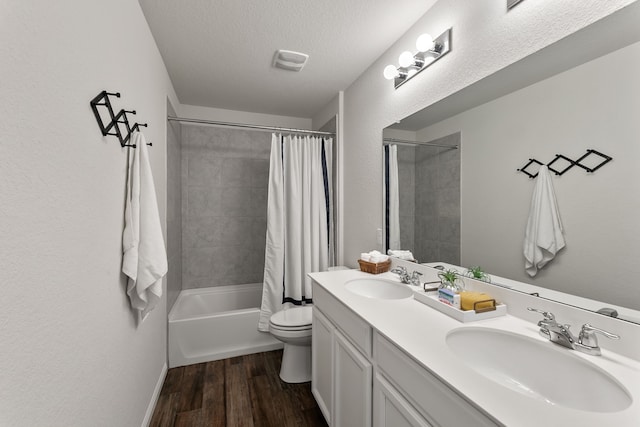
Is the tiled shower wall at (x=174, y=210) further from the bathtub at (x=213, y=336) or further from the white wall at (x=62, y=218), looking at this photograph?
the white wall at (x=62, y=218)

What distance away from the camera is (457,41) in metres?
1.44

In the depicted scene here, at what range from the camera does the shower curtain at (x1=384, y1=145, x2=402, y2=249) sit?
75.9 inches

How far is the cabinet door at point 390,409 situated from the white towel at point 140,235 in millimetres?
1085

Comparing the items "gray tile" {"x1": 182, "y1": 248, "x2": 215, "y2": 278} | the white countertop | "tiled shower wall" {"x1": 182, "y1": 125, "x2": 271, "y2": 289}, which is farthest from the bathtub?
the white countertop

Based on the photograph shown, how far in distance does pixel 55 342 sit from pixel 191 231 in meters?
2.47

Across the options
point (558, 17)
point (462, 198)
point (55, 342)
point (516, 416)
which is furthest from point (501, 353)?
point (55, 342)

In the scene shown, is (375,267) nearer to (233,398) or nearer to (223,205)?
(233,398)

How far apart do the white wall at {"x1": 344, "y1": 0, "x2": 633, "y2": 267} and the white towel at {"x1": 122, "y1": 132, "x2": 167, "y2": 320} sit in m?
1.44

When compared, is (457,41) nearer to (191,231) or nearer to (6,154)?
(6,154)

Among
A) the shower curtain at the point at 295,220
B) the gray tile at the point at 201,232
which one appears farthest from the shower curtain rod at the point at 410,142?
the gray tile at the point at 201,232

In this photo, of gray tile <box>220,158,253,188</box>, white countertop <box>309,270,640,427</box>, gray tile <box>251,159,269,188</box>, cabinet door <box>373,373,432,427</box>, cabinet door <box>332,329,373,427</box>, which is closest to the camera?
white countertop <box>309,270,640,427</box>

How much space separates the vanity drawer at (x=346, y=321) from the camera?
1.19 metres

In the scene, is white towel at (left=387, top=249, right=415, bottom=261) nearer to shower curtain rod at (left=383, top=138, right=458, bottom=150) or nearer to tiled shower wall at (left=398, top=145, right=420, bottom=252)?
tiled shower wall at (left=398, top=145, right=420, bottom=252)

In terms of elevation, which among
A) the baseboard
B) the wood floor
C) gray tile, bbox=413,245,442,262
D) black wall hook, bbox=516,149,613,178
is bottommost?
the wood floor
